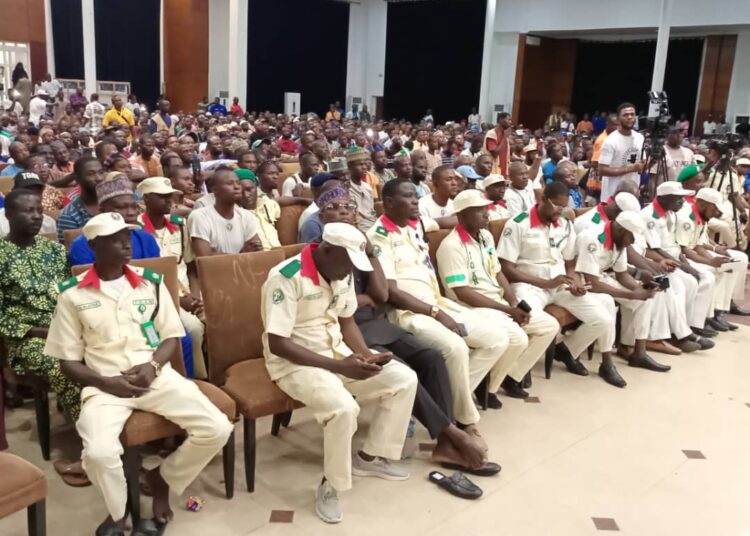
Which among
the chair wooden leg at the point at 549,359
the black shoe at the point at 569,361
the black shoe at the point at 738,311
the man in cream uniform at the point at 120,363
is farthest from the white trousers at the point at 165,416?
the black shoe at the point at 738,311

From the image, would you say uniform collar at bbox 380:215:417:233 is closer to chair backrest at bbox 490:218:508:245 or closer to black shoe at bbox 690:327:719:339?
chair backrest at bbox 490:218:508:245

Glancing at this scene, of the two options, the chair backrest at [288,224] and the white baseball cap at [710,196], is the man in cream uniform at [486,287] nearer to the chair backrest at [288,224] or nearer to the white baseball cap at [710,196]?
the chair backrest at [288,224]

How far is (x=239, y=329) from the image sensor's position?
3041 mm

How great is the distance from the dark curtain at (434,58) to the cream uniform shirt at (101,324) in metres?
20.7

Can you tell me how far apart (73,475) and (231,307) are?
91 centimetres

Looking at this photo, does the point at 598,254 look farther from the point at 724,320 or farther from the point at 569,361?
the point at 724,320

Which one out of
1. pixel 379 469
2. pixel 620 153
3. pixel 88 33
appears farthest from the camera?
pixel 88 33

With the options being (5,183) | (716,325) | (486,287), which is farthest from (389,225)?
(716,325)

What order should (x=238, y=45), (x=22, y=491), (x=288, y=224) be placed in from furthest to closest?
(x=238, y=45) < (x=288, y=224) < (x=22, y=491)

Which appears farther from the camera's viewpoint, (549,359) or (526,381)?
(549,359)

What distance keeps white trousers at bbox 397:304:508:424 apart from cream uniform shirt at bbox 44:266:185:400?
50.2 inches

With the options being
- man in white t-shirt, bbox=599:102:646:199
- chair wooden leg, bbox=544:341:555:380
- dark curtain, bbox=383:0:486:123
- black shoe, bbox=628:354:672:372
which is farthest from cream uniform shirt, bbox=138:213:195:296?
dark curtain, bbox=383:0:486:123

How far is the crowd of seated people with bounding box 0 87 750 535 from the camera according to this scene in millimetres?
2477

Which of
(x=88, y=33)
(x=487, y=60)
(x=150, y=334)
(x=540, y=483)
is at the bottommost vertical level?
(x=540, y=483)
